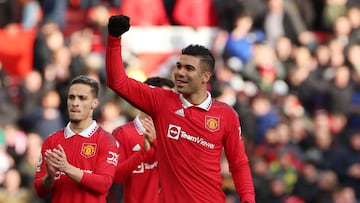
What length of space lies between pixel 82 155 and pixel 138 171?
135cm

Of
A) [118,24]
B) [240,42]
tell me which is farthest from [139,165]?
[240,42]

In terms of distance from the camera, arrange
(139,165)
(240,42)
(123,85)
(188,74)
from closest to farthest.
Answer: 1. (123,85)
2. (188,74)
3. (139,165)
4. (240,42)

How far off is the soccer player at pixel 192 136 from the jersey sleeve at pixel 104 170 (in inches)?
16.3

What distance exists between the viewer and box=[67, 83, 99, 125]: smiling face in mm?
11453

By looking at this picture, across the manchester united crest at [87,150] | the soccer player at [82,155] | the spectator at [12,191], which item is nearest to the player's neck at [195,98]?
the soccer player at [82,155]

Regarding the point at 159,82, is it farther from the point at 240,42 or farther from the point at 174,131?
the point at 240,42

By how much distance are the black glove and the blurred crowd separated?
6870mm

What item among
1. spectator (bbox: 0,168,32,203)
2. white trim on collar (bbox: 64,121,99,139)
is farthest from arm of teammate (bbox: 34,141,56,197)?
spectator (bbox: 0,168,32,203)

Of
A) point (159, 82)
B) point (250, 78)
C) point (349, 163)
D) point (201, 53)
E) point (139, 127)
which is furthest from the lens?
point (250, 78)

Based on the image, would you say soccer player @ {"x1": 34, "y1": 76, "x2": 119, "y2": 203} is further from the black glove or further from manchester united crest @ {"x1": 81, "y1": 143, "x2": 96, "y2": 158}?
the black glove

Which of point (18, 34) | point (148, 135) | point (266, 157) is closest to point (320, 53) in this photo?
point (266, 157)

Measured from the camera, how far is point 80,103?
11.5 m

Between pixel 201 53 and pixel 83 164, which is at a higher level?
pixel 201 53

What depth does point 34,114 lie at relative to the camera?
18.5 m
